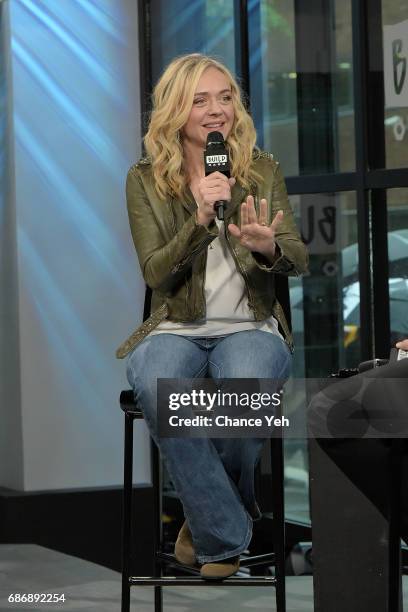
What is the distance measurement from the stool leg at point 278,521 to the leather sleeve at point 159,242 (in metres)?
0.43

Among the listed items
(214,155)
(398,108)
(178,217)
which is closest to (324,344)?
(398,108)

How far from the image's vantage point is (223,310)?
2.70 m

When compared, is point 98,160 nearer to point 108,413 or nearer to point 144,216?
point 108,413

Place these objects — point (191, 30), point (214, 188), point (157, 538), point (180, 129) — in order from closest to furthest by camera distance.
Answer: point (214, 188) → point (180, 129) → point (157, 538) → point (191, 30)

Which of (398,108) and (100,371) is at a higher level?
(398,108)

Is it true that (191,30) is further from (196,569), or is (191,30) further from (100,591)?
(196,569)

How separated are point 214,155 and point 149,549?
2.57 meters

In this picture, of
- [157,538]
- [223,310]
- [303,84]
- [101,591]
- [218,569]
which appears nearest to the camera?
[218,569]

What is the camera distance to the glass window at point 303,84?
13.3ft

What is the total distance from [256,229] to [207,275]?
0.84 ft

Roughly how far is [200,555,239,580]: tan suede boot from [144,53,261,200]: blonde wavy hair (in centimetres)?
84

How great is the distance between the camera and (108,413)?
15.5ft

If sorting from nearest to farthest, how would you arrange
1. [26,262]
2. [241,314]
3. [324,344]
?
[241,314] → [324,344] → [26,262]

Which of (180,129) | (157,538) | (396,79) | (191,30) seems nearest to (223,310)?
(180,129)
